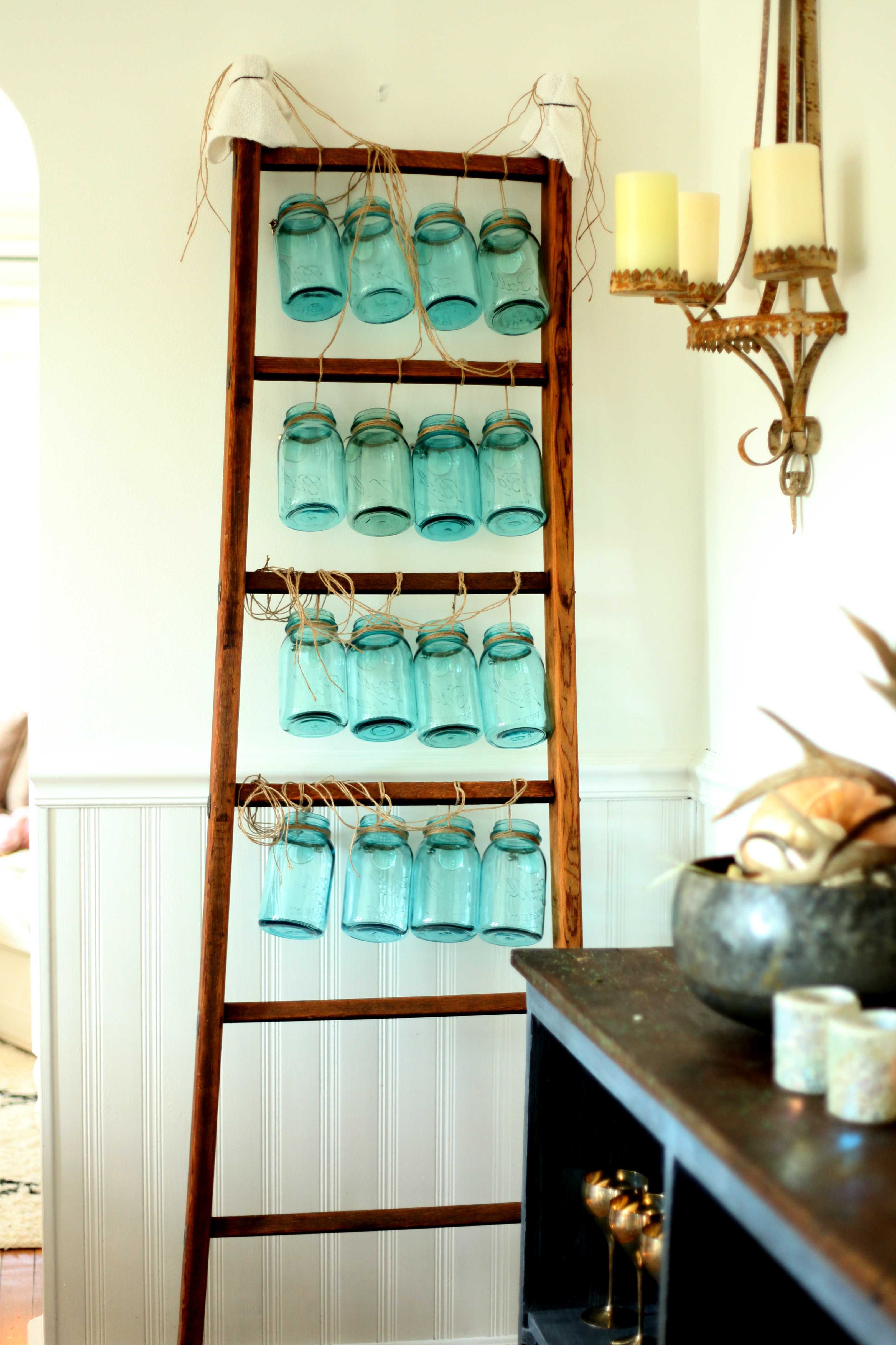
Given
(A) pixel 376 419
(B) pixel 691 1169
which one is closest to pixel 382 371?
(A) pixel 376 419

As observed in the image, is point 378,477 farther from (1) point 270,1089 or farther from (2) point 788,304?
(1) point 270,1089

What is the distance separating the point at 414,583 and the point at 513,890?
0.51m

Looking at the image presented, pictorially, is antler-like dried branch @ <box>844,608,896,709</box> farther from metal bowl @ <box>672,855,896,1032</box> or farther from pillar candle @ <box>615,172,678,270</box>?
pillar candle @ <box>615,172,678,270</box>

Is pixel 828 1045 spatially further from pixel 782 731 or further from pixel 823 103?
pixel 823 103

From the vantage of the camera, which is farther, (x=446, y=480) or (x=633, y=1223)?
(x=446, y=480)

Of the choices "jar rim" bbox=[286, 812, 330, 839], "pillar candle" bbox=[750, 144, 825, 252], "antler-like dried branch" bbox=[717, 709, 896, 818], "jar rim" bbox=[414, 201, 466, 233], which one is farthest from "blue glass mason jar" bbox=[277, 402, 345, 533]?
"antler-like dried branch" bbox=[717, 709, 896, 818]

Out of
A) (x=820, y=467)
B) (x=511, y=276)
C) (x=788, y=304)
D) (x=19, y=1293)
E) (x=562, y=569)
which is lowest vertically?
(x=19, y=1293)

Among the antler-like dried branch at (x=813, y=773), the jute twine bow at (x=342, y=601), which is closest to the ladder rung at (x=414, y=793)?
the jute twine bow at (x=342, y=601)

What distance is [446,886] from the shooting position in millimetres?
1821

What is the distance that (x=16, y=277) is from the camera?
434cm

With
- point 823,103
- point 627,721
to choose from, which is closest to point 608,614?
point 627,721

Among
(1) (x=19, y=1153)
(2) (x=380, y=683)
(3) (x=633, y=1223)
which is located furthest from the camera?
(1) (x=19, y=1153)

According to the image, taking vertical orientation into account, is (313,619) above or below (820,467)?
below

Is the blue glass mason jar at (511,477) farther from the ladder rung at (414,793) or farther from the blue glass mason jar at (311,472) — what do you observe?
the ladder rung at (414,793)
